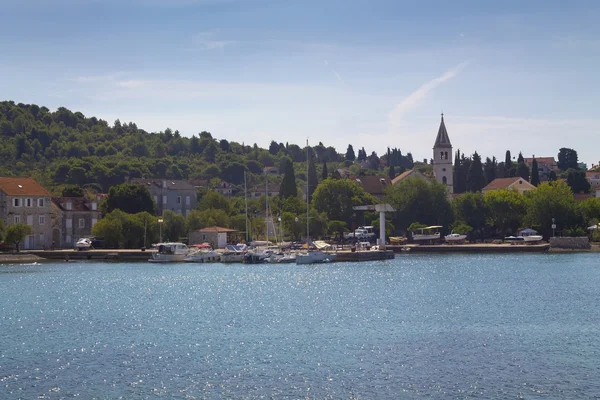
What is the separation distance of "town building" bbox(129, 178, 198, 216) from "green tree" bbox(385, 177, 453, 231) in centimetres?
3060

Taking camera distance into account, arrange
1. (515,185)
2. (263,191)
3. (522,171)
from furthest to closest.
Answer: (263,191) → (522,171) → (515,185)

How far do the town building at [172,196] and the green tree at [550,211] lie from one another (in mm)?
47701

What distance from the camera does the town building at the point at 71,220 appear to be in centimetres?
9756

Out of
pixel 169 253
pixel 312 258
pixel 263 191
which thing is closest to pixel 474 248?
pixel 312 258

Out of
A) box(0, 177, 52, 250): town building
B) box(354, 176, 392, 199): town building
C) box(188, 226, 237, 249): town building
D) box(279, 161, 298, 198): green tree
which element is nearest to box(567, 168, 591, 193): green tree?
box(354, 176, 392, 199): town building

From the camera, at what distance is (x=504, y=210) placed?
111438mm

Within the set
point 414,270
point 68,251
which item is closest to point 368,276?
point 414,270

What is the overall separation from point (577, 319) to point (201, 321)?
18.2 m

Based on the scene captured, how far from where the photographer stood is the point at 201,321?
42.3 metres

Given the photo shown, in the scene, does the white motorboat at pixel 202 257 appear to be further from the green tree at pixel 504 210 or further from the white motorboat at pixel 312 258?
the green tree at pixel 504 210

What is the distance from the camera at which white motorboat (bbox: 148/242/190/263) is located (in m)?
87.1

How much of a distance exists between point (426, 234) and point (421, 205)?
436 cm

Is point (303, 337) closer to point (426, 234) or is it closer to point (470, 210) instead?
point (426, 234)

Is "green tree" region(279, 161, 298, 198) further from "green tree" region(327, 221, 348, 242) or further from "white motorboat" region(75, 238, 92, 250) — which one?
"white motorboat" region(75, 238, 92, 250)
